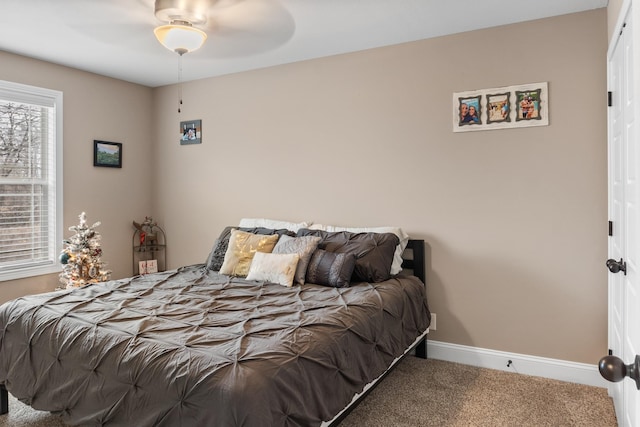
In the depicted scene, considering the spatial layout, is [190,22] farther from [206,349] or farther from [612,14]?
[612,14]

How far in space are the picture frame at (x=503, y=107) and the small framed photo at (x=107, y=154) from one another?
3.38 meters

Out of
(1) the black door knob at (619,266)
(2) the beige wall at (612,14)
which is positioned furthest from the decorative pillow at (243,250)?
(2) the beige wall at (612,14)

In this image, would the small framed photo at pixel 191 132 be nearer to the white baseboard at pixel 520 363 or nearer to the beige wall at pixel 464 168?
the beige wall at pixel 464 168

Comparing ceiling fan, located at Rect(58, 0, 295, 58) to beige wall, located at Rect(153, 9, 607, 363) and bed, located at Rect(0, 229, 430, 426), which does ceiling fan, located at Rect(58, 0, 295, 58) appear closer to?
beige wall, located at Rect(153, 9, 607, 363)

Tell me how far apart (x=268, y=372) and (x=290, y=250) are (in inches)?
63.4

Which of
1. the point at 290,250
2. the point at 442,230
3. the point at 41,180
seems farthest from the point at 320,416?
the point at 41,180

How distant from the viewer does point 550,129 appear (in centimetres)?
295

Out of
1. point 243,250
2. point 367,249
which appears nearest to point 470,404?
point 367,249

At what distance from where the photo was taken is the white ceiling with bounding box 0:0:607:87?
9.04ft

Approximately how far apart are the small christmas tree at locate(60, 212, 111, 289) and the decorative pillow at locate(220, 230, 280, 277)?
1331 millimetres

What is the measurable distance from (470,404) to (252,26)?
291 cm

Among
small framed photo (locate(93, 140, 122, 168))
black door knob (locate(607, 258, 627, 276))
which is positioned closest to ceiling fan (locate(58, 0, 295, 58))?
small framed photo (locate(93, 140, 122, 168))

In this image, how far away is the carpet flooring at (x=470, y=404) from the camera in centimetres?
239

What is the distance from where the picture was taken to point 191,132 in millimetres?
4582
